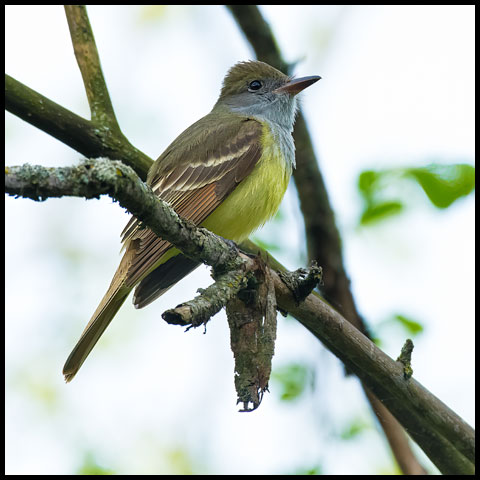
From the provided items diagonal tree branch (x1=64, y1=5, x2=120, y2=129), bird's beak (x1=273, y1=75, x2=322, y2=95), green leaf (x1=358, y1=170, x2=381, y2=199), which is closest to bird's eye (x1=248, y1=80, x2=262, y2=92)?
bird's beak (x1=273, y1=75, x2=322, y2=95)

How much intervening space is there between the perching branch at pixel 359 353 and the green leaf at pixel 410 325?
149cm

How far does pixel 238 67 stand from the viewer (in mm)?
7691

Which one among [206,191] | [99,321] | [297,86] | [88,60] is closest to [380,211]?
[206,191]

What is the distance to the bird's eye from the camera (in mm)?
7430

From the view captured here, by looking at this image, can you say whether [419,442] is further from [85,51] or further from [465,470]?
[85,51]

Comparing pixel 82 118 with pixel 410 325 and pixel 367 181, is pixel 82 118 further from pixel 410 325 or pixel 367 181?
pixel 410 325

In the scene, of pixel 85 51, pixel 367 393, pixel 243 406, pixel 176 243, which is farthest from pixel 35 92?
pixel 367 393

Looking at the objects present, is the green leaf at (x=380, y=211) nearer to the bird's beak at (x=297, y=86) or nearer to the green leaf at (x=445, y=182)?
the green leaf at (x=445, y=182)

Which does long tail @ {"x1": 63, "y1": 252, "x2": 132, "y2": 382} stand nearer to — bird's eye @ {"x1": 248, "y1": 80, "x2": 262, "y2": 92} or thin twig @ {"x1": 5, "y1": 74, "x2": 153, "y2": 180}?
thin twig @ {"x1": 5, "y1": 74, "x2": 153, "y2": 180}

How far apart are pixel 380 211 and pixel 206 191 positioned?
5.21 feet

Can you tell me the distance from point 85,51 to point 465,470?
13.9 ft

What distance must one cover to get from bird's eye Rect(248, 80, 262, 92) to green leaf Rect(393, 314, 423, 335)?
9.99ft

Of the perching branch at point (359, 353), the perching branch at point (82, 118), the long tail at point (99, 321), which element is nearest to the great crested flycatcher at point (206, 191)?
the long tail at point (99, 321)

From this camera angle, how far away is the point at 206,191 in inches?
222
